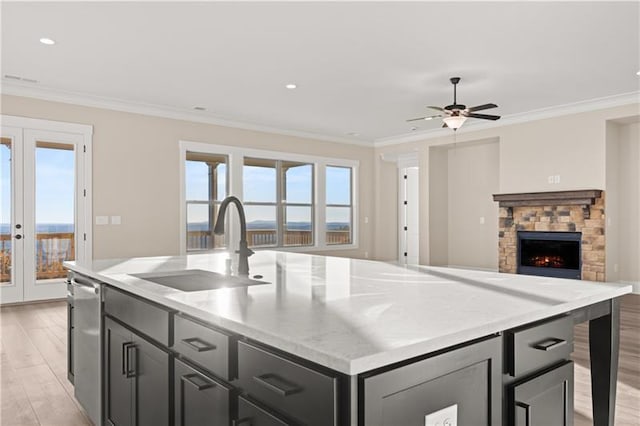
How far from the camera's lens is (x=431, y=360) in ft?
3.36

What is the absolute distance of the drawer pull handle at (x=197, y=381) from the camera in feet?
4.29

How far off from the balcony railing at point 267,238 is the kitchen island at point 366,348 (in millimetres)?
5401

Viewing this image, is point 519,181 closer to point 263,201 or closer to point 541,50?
point 541,50

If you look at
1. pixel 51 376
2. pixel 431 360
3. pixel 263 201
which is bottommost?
pixel 51 376

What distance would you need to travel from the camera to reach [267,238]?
828 cm

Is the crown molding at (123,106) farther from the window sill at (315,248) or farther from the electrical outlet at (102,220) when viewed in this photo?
the window sill at (315,248)

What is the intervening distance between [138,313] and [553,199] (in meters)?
6.66

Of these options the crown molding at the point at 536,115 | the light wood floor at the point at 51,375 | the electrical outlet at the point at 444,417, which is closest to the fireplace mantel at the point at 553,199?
the crown molding at the point at 536,115

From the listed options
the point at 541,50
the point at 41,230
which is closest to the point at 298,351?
the point at 541,50

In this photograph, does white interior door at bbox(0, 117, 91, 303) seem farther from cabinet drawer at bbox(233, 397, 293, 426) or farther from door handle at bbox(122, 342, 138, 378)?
cabinet drawer at bbox(233, 397, 293, 426)

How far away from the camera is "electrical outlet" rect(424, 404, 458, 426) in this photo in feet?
3.39

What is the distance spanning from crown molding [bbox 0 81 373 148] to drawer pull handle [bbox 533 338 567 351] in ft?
20.9

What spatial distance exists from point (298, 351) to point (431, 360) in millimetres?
306

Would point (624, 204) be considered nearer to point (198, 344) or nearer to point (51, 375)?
point (198, 344)
